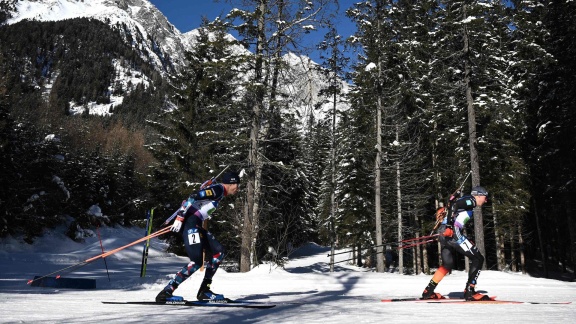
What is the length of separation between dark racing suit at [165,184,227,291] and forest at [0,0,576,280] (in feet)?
25.0

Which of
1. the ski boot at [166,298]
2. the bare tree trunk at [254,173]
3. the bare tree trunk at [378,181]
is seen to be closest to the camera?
the ski boot at [166,298]

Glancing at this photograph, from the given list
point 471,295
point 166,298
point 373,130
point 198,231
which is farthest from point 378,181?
point 166,298

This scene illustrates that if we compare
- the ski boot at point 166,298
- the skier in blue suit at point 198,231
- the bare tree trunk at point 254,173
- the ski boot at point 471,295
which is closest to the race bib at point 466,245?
the ski boot at point 471,295

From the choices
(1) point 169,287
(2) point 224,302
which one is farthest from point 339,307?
(1) point 169,287

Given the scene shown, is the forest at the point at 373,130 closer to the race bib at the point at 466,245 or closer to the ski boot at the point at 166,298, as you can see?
the race bib at the point at 466,245

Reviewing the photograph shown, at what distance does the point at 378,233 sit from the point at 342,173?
1129 centimetres

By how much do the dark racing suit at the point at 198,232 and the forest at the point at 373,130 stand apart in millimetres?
7611

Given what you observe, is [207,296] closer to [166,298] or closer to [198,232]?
[166,298]

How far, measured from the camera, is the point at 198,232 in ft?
20.8

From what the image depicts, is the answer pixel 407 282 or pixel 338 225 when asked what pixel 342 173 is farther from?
pixel 407 282

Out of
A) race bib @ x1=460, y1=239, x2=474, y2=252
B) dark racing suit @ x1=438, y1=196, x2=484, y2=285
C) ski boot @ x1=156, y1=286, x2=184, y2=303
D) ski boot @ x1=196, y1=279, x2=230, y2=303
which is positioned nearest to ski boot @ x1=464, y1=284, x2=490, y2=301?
dark racing suit @ x1=438, y1=196, x2=484, y2=285

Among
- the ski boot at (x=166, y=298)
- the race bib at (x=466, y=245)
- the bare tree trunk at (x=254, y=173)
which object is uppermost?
the bare tree trunk at (x=254, y=173)

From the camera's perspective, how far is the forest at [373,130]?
15680mm

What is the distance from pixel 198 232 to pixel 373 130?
1816 cm
